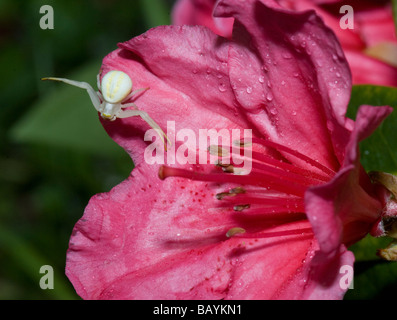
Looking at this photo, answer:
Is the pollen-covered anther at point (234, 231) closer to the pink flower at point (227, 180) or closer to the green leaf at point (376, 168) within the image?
the pink flower at point (227, 180)

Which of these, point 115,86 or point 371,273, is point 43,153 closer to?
point 115,86

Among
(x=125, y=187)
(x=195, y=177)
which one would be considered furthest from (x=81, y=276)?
(x=195, y=177)

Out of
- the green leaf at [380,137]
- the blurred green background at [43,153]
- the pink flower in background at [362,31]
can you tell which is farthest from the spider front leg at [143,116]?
the blurred green background at [43,153]

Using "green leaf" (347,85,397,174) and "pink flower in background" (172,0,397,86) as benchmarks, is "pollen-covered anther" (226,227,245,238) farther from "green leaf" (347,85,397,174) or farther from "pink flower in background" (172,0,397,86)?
"pink flower in background" (172,0,397,86)

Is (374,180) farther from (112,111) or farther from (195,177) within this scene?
(112,111)

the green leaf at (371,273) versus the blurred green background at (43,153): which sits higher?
the blurred green background at (43,153)

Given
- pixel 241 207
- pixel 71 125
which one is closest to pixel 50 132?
pixel 71 125
